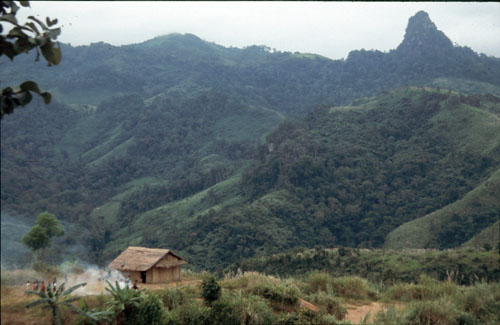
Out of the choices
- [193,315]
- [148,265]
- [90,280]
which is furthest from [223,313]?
[148,265]

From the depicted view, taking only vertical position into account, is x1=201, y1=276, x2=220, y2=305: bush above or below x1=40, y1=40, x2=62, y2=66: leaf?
below

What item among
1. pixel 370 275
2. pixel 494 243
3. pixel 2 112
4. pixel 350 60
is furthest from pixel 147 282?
pixel 350 60

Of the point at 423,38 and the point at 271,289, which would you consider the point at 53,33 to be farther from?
the point at 423,38

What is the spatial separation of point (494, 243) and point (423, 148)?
24.6 m

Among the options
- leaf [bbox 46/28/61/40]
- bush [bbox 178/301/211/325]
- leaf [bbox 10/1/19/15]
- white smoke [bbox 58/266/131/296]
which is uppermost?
leaf [bbox 10/1/19/15]

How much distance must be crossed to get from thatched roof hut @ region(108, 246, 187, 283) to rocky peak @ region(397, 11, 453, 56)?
366 feet

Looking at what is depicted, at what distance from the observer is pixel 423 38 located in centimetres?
12125

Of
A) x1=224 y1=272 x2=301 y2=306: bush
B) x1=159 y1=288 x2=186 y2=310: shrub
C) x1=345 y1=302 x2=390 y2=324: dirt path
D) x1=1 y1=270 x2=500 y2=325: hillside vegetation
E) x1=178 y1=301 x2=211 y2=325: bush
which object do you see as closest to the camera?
x1=1 y1=270 x2=500 y2=325: hillside vegetation

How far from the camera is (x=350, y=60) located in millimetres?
154000

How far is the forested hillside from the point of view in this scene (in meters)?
35.2

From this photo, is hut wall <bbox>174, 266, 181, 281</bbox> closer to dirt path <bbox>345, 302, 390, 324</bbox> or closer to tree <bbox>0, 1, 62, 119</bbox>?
dirt path <bbox>345, 302, 390, 324</bbox>

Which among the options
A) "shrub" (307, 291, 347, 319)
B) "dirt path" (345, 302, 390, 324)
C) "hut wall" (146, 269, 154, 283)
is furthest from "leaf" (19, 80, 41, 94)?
"hut wall" (146, 269, 154, 283)

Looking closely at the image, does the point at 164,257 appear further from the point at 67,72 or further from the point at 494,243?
the point at 67,72

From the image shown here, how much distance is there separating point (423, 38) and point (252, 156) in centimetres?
6496
